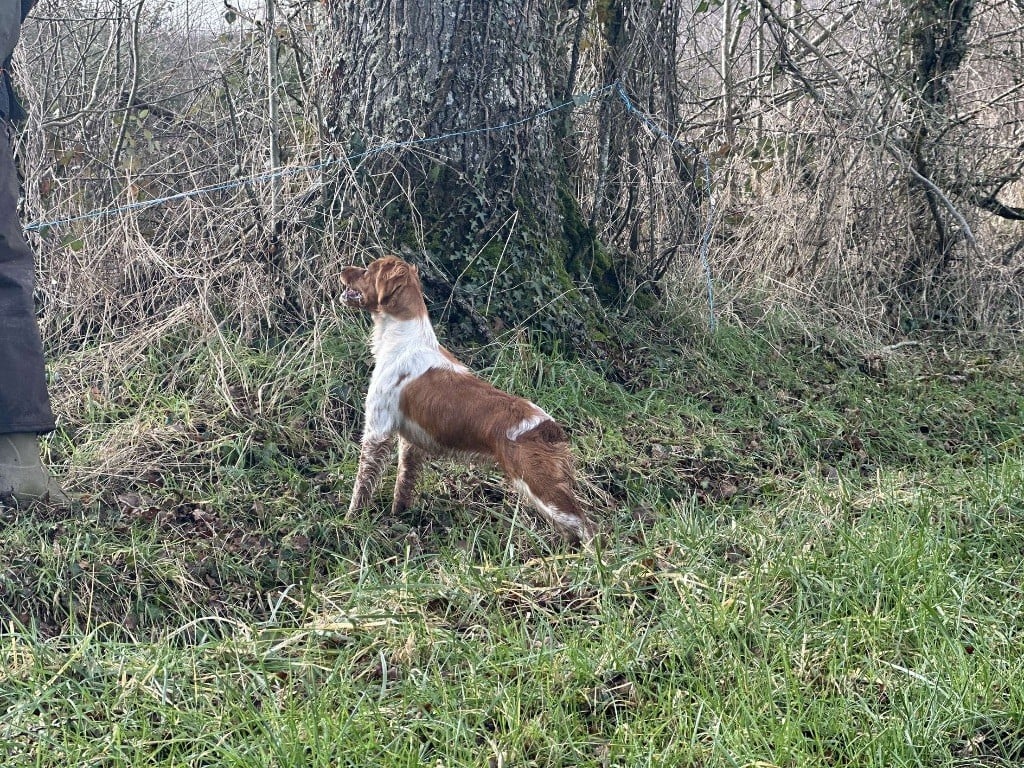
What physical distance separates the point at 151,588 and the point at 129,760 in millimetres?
1257

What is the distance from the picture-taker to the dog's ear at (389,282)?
14.1 feet

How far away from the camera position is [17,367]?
4031 mm

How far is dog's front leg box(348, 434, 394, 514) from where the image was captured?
14.2 ft

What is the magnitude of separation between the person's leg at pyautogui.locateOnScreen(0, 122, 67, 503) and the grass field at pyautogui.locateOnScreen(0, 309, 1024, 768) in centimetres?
21

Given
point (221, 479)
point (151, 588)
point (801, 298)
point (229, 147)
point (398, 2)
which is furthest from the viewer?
point (801, 298)

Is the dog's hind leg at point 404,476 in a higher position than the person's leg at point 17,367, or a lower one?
lower

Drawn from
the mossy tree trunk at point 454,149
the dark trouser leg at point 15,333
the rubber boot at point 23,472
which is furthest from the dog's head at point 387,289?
the rubber boot at point 23,472

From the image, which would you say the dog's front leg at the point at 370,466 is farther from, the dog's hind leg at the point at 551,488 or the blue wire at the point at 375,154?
the blue wire at the point at 375,154

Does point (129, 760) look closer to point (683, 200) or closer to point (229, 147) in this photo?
point (229, 147)

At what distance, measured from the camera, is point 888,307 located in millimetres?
7730

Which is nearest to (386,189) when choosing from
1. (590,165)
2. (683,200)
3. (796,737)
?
(590,165)

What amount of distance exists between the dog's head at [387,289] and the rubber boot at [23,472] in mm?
1368

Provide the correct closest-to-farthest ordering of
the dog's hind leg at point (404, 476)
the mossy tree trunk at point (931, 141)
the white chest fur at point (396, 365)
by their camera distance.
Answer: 1. the white chest fur at point (396, 365)
2. the dog's hind leg at point (404, 476)
3. the mossy tree trunk at point (931, 141)

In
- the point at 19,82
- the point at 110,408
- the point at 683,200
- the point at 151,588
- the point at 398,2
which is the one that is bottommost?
the point at 151,588
